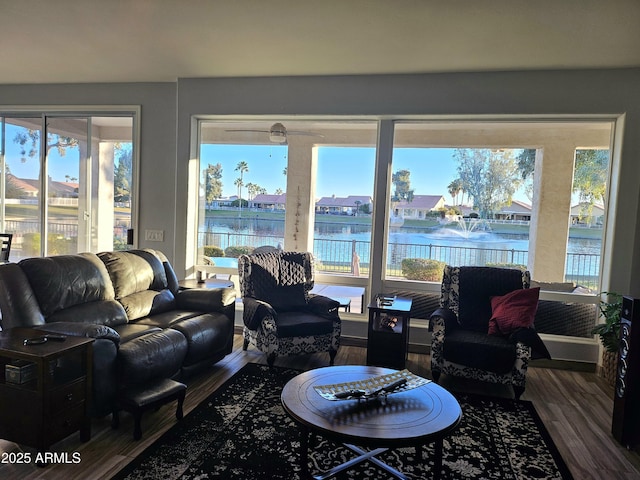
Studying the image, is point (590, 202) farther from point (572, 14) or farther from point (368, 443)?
point (368, 443)

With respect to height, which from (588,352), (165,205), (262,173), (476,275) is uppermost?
(262,173)

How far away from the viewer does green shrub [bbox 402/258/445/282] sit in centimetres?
464

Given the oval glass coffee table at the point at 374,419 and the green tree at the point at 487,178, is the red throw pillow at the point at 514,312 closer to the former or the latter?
the green tree at the point at 487,178

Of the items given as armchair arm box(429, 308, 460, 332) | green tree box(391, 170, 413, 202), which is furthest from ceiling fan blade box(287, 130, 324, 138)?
armchair arm box(429, 308, 460, 332)

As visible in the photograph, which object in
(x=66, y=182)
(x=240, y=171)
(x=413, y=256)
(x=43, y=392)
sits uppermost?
(x=240, y=171)

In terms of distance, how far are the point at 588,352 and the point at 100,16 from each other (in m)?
5.25

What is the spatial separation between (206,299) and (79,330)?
1.31 meters

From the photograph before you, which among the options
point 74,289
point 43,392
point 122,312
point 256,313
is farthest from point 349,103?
point 43,392

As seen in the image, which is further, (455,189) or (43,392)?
(455,189)

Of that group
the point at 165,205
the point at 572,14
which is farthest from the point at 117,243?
the point at 572,14

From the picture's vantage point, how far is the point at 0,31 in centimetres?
369

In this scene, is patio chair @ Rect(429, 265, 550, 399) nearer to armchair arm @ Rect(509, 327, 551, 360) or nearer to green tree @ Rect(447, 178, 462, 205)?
armchair arm @ Rect(509, 327, 551, 360)

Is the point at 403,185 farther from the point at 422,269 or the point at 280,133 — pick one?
the point at 280,133

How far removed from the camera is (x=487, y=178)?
4508 mm
